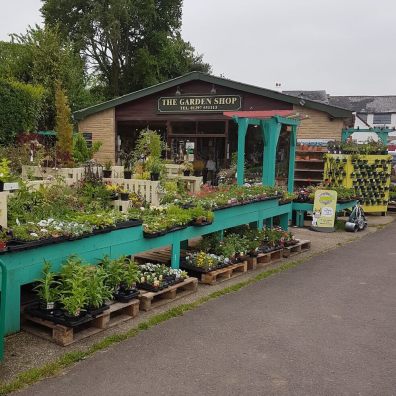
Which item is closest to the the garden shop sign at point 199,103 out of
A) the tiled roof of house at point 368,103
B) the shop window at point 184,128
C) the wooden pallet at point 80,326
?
the shop window at point 184,128

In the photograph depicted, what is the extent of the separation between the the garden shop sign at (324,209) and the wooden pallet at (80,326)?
301 inches

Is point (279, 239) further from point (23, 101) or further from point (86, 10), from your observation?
point (86, 10)

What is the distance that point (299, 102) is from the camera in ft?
53.1

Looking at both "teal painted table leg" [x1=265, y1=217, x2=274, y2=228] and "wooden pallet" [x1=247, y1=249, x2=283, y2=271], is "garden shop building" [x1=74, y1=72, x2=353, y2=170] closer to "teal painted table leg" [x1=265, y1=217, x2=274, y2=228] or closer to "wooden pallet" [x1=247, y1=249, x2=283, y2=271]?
"teal painted table leg" [x1=265, y1=217, x2=274, y2=228]

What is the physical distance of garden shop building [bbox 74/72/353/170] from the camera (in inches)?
682

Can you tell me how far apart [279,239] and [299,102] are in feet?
27.9

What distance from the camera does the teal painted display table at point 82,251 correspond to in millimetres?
4562

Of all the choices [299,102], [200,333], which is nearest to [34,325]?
[200,333]

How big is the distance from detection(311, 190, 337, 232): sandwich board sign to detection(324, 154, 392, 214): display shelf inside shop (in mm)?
2280

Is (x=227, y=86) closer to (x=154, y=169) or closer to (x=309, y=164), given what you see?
(x=309, y=164)

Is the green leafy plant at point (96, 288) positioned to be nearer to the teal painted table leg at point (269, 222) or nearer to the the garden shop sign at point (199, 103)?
the teal painted table leg at point (269, 222)

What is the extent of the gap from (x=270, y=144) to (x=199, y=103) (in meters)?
8.32

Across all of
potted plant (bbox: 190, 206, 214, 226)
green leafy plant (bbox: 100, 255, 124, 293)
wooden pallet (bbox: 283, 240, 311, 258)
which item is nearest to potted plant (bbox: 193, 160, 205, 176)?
wooden pallet (bbox: 283, 240, 311, 258)

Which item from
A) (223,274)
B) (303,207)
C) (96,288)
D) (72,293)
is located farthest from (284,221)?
(72,293)
